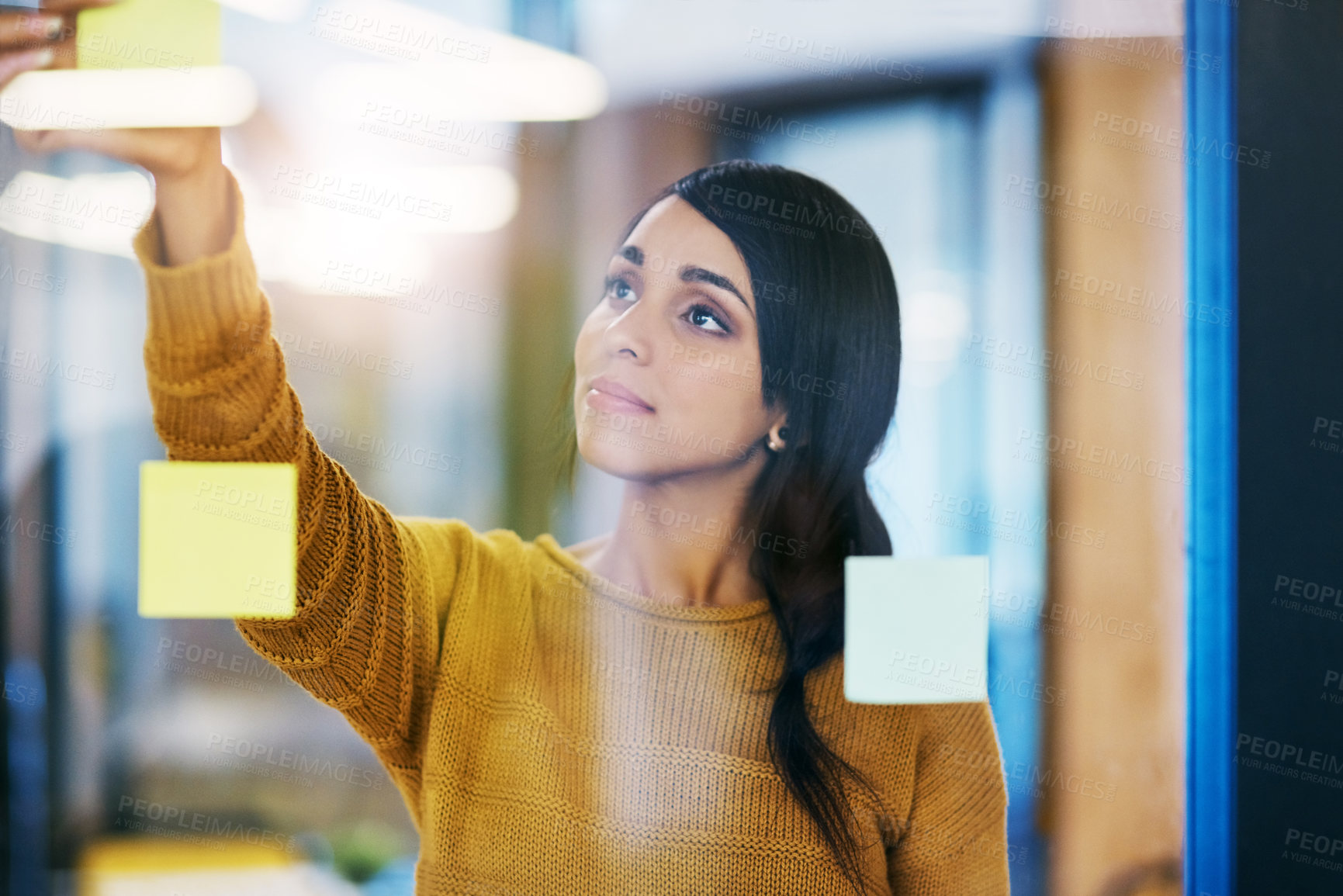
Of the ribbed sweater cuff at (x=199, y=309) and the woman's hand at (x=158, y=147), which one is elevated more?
the woman's hand at (x=158, y=147)

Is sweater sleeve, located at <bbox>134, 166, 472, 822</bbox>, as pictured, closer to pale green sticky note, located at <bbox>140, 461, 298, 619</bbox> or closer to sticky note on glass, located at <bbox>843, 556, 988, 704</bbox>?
pale green sticky note, located at <bbox>140, 461, 298, 619</bbox>

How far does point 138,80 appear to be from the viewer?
0.97m

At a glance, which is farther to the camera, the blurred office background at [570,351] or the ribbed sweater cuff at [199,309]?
the blurred office background at [570,351]

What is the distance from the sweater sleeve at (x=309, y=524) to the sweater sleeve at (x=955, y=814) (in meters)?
0.52

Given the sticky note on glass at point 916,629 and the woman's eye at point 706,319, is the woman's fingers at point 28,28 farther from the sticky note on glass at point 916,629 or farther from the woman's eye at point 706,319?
the sticky note on glass at point 916,629

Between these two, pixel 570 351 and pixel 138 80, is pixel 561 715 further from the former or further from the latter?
pixel 138 80

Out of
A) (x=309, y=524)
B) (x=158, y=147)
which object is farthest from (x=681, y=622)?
(x=158, y=147)

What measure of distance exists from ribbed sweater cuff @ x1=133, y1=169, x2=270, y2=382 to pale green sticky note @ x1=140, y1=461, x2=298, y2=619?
4.1 inches

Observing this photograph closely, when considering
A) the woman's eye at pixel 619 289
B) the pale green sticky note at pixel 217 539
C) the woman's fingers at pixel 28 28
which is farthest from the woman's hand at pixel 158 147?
the woman's eye at pixel 619 289

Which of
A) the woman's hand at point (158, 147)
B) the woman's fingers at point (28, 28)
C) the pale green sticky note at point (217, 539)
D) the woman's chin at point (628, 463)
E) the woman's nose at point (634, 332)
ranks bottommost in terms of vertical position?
the pale green sticky note at point (217, 539)

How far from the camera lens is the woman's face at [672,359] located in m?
0.98

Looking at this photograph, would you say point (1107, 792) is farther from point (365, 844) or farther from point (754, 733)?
point (365, 844)

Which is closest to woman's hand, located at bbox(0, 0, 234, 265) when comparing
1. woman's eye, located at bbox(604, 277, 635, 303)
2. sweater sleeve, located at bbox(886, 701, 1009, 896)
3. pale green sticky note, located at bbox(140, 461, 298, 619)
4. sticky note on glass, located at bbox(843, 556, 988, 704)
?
pale green sticky note, located at bbox(140, 461, 298, 619)

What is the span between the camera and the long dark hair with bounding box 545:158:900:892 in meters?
1.00
